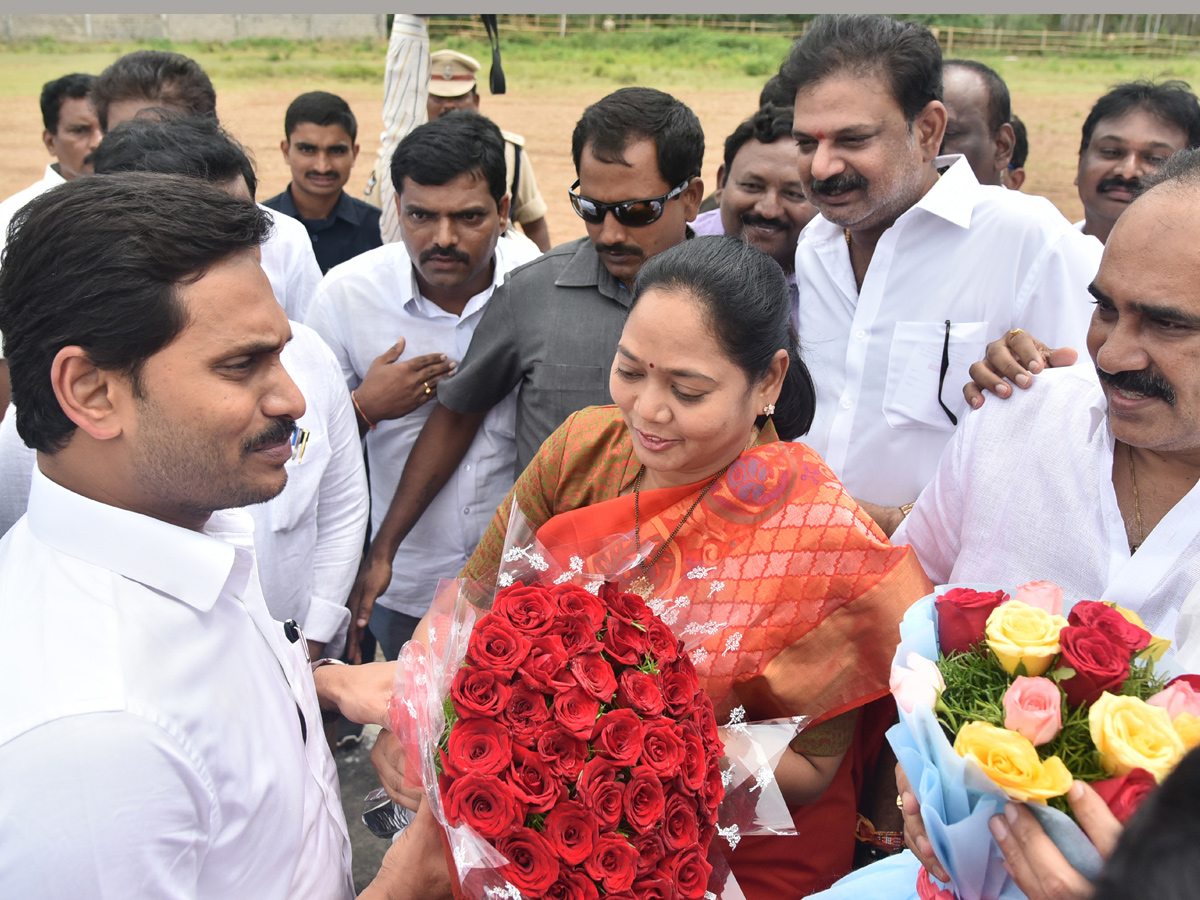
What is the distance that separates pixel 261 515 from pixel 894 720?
6.26ft

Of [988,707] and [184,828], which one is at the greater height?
[988,707]

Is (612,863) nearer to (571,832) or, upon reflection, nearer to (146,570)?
(571,832)

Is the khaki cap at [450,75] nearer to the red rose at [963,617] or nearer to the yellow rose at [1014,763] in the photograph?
the red rose at [963,617]

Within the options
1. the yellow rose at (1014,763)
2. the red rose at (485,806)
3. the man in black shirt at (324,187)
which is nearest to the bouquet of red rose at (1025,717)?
the yellow rose at (1014,763)

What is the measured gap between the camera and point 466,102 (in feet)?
24.2

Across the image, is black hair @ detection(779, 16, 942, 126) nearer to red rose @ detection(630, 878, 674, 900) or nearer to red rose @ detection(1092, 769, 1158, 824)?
red rose @ detection(1092, 769, 1158, 824)

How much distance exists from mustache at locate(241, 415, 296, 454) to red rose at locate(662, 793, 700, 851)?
3.38ft

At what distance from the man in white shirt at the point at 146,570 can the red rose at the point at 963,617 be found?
1.08m

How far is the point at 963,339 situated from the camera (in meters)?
3.19

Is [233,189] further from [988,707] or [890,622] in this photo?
[988,707]

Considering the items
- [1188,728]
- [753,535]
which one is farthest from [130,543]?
[1188,728]

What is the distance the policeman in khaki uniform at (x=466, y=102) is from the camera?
6.82 m

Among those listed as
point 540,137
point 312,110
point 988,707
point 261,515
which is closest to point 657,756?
point 988,707

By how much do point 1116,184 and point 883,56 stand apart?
2.09 metres
